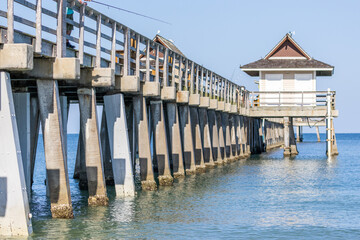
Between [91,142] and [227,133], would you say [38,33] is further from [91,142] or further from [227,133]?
[227,133]

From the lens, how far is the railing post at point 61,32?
13.9m

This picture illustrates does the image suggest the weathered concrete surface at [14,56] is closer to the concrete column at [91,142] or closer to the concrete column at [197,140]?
→ the concrete column at [91,142]

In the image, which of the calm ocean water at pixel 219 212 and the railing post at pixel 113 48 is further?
the railing post at pixel 113 48

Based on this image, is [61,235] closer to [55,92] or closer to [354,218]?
[55,92]

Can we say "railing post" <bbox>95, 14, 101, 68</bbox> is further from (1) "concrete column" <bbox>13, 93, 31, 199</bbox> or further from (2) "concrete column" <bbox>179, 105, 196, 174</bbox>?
(2) "concrete column" <bbox>179, 105, 196, 174</bbox>

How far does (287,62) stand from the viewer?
4647cm

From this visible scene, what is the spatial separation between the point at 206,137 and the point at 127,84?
43.7ft

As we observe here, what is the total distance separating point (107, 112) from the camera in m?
18.5

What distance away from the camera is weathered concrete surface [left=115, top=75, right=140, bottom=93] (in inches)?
710

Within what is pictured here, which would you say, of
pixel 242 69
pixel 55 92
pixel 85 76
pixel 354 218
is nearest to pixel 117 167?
pixel 85 76

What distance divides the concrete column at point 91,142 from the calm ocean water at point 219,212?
633 millimetres

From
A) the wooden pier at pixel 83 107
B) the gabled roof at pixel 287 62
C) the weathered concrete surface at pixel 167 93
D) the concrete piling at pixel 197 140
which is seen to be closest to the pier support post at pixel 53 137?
the wooden pier at pixel 83 107

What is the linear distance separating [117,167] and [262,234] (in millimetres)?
5516

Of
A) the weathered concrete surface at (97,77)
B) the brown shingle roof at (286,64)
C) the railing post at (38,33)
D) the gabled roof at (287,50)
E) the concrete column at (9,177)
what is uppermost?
the gabled roof at (287,50)
